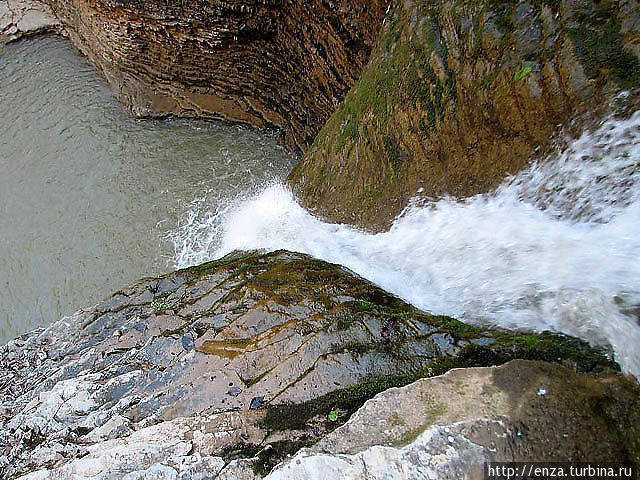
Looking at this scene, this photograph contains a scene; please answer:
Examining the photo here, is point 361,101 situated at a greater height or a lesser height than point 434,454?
greater

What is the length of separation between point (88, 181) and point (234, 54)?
2.03m

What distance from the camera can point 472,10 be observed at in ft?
7.86

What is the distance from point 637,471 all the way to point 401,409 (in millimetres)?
603

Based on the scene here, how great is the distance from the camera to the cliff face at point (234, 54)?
404cm

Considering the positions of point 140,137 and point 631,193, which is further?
point 140,137

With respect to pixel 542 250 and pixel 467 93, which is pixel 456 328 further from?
pixel 467 93

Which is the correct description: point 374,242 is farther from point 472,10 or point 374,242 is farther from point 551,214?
point 472,10

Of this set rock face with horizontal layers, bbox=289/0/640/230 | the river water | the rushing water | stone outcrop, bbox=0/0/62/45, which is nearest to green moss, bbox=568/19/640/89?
rock face with horizontal layers, bbox=289/0/640/230

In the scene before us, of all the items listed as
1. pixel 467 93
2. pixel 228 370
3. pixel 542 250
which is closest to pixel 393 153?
pixel 467 93

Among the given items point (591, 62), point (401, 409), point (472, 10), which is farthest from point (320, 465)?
point (472, 10)

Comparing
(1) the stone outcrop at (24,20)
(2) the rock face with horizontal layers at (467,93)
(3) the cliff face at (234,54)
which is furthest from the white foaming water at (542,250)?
(1) the stone outcrop at (24,20)

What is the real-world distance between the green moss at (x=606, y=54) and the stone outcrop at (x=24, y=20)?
6494 mm

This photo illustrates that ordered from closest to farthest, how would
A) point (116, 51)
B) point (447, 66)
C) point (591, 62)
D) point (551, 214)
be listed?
point (591, 62)
point (551, 214)
point (447, 66)
point (116, 51)

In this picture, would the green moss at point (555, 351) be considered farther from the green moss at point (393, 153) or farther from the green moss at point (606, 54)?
the green moss at point (393, 153)
